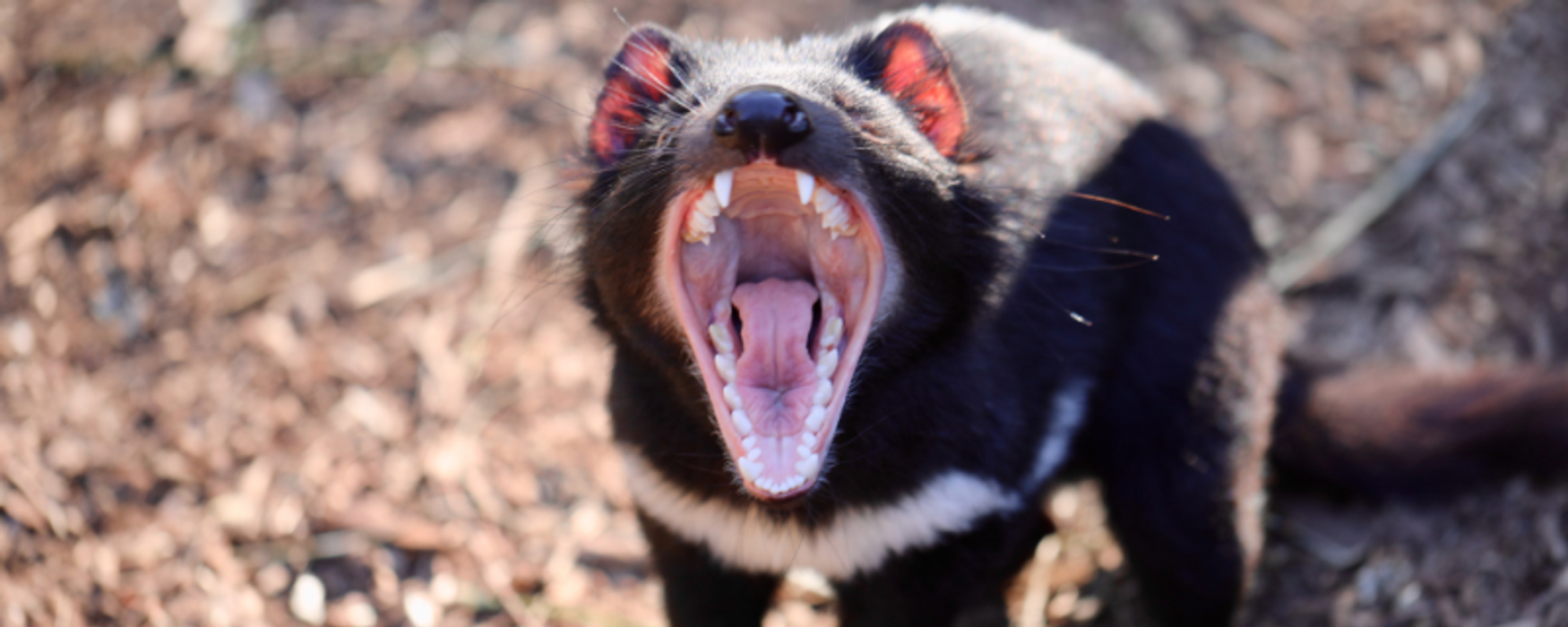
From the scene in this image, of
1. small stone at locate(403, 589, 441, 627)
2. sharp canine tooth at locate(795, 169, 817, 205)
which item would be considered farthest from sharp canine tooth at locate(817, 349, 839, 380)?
small stone at locate(403, 589, 441, 627)

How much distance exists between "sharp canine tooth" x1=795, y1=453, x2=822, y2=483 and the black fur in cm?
16

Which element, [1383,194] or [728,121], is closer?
[728,121]

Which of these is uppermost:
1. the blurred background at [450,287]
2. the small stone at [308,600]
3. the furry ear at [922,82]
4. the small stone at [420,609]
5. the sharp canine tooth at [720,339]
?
the furry ear at [922,82]

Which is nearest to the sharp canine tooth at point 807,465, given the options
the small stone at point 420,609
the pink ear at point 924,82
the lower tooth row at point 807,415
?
the lower tooth row at point 807,415

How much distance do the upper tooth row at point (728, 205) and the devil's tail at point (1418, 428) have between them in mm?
1654

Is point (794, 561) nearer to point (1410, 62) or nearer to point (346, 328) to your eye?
point (346, 328)

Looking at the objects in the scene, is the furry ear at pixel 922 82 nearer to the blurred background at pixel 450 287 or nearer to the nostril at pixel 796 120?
the nostril at pixel 796 120

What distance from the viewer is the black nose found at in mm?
1713

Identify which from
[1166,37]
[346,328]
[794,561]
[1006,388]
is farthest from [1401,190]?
[346,328]

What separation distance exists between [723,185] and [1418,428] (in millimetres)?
2115

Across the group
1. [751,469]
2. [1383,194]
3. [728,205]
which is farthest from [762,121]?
[1383,194]

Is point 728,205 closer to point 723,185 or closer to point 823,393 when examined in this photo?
point 723,185

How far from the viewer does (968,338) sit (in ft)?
6.99

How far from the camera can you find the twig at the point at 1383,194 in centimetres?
407
